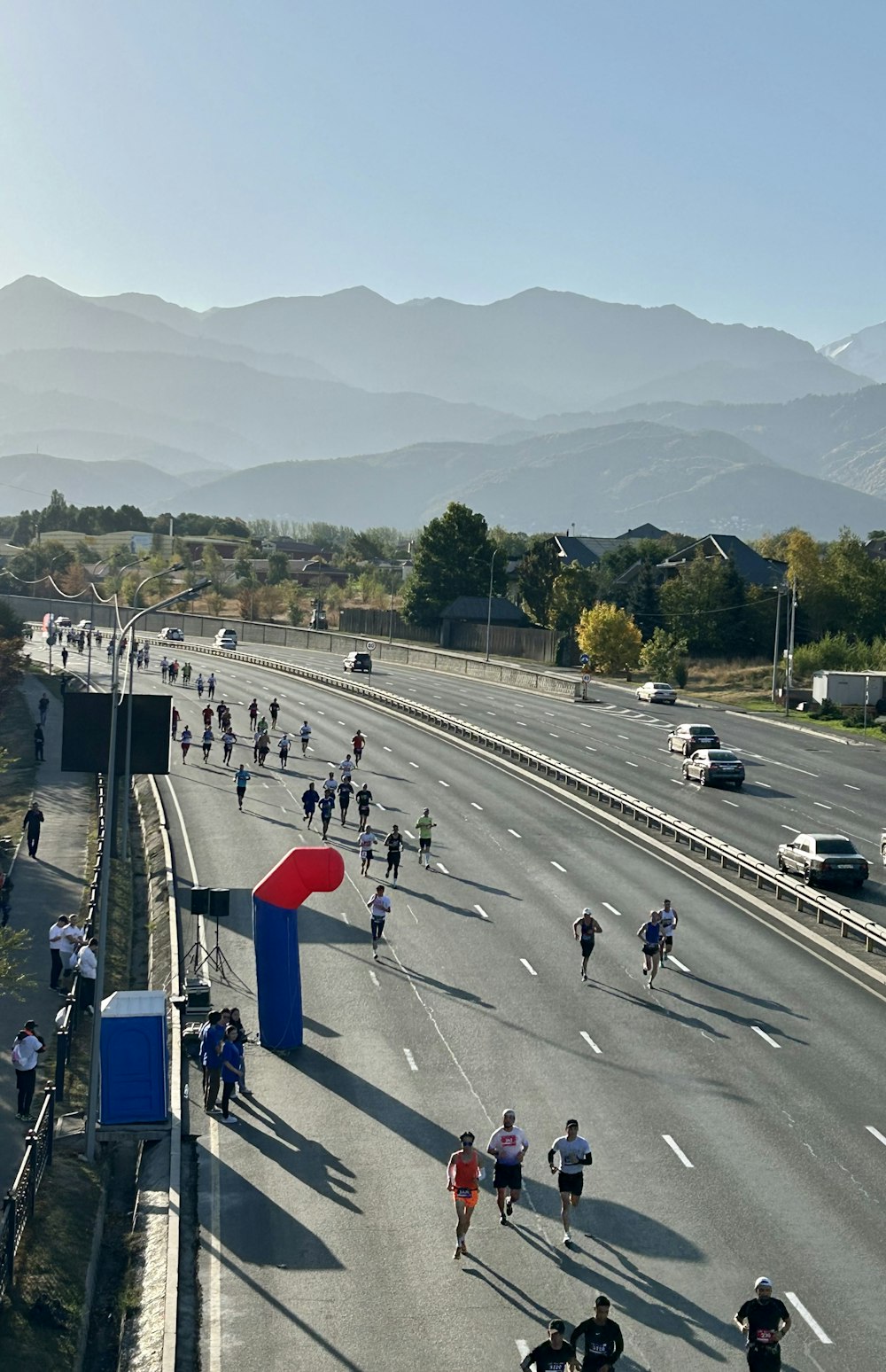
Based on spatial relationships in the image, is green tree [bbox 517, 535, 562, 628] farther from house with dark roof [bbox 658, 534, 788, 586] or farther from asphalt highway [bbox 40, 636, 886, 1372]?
asphalt highway [bbox 40, 636, 886, 1372]

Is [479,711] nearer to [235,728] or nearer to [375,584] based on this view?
[235,728]

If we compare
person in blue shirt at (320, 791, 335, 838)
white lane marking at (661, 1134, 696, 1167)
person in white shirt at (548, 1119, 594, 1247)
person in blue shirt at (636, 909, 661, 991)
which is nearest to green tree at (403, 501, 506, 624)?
person in blue shirt at (320, 791, 335, 838)

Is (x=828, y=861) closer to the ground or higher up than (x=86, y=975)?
higher up

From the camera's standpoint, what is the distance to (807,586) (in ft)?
348

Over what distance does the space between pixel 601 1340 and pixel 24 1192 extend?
7703mm

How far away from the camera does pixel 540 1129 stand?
2081cm

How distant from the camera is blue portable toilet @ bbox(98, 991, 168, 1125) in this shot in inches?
822

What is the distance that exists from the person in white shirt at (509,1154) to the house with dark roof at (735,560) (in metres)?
102

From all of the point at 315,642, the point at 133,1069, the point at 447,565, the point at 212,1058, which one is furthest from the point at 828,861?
the point at 447,565

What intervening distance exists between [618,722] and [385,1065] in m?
49.9

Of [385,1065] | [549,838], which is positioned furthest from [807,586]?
[385,1065]

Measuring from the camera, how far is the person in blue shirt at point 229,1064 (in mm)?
21594

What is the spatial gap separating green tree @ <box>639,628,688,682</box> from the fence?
2680 inches

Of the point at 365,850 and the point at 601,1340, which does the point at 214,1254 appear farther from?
the point at 365,850
